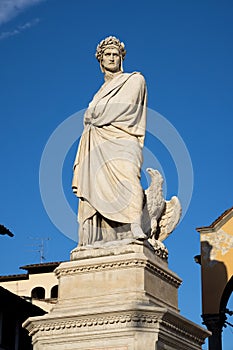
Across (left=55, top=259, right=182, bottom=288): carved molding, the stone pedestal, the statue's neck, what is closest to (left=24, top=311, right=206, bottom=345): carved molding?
the stone pedestal

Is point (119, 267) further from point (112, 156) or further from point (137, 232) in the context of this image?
point (112, 156)

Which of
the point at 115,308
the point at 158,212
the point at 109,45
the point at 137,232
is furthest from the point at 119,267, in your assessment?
the point at 109,45

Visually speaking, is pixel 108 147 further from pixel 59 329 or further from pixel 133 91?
pixel 59 329

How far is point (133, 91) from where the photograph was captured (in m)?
15.0

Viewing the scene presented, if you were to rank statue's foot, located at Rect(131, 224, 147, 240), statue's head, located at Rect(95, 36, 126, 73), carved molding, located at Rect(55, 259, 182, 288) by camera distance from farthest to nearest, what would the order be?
statue's head, located at Rect(95, 36, 126, 73)
statue's foot, located at Rect(131, 224, 147, 240)
carved molding, located at Rect(55, 259, 182, 288)

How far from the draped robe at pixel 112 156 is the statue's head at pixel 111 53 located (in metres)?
0.24

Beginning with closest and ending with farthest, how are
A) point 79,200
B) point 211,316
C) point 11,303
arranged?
point 79,200
point 211,316
point 11,303

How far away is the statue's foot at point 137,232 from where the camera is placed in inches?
532

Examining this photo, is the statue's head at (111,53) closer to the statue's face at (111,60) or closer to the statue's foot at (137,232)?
the statue's face at (111,60)

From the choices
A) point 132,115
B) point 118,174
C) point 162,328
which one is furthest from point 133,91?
point 162,328

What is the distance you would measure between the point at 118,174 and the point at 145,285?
2.32 m

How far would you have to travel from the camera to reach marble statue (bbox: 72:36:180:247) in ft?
46.3

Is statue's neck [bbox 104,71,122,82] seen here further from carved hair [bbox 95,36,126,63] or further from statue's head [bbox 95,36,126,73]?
carved hair [bbox 95,36,126,63]

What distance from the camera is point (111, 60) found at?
15422 millimetres
